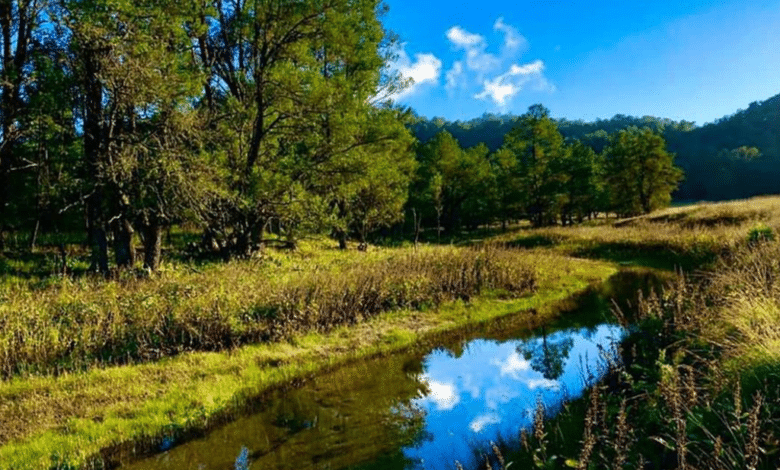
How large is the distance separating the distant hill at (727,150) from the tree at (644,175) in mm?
37184

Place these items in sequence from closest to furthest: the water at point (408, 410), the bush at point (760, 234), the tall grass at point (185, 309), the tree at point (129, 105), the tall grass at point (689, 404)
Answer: the tall grass at point (689, 404)
the water at point (408, 410)
the tall grass at point (185, 309)
the tree at point (129, 105)
the bush at point (760, 234)

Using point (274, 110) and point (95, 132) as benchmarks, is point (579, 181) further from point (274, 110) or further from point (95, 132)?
point (95, 132)

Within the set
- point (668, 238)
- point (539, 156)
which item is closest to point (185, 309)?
point (668, 238)

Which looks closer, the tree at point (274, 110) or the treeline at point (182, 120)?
the treeline at point (182, 120)

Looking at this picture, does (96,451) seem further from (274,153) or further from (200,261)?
(274,153)

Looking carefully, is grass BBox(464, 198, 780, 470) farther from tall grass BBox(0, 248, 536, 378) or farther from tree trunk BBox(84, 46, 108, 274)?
tree trunk BBox(84, 46, 108, 274)

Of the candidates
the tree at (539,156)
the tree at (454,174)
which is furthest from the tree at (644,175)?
the tree at (454,174)

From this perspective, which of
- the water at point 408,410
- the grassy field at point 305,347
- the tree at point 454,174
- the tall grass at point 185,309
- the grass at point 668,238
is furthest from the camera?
the tree at point 454,174

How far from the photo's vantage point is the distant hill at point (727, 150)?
97.6 metres

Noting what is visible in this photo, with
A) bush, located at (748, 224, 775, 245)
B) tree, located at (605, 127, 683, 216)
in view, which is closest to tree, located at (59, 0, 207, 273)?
bush, located at (748, 224, 775, 245)

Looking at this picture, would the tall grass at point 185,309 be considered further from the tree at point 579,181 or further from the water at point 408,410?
the tree at point 579,181

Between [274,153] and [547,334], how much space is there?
15.0 meters

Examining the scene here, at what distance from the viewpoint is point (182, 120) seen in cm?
1572

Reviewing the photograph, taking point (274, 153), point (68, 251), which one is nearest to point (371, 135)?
point (274, 153)
